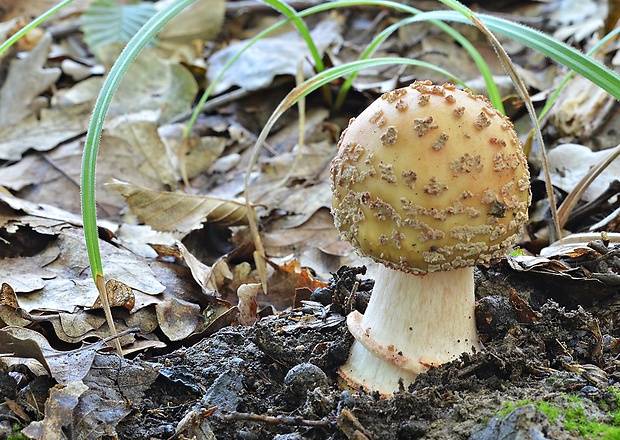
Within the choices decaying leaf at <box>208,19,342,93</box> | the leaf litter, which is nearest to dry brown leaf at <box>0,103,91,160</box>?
the leaf litter

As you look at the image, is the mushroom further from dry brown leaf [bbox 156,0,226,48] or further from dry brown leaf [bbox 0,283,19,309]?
dry brown leaf [bbox 156,0,226,48]

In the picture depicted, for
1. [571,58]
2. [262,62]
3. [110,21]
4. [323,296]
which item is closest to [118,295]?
[323,296]

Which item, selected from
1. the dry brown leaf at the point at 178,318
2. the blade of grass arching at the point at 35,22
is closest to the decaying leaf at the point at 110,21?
the blade of grass arching at the point at 35,22

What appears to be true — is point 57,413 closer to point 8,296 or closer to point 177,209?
point 8,296

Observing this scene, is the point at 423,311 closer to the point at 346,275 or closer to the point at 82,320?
the point at 346,275

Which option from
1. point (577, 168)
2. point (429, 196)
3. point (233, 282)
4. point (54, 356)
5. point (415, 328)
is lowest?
point (233, 282)

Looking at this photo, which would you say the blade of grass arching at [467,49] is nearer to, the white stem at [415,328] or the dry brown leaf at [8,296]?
the white stem at [415,328]
